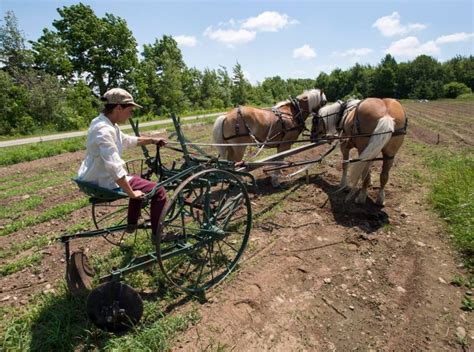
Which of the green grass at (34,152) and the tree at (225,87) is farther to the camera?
the tree at (225,87)

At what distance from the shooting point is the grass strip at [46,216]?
17.3 ft

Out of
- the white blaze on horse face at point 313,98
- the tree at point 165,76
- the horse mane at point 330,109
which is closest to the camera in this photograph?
the horse mane at point 330,109

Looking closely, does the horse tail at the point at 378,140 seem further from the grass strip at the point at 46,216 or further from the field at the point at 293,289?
the grass strip at the point at 46,216

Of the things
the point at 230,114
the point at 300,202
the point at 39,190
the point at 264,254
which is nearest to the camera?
the point at 264,254

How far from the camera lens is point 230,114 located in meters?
6.48

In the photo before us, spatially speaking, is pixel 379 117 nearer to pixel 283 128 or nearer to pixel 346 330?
pixel 283 128

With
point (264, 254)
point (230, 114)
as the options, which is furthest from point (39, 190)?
point (264, 254)

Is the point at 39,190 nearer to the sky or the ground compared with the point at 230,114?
nearer to the ground

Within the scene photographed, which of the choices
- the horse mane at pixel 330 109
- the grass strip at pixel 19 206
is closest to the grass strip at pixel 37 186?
the grass strip at pixel 19 206

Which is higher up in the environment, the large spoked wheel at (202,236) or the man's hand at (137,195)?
the man's hand at (137,195)

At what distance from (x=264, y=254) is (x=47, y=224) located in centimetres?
→ 402

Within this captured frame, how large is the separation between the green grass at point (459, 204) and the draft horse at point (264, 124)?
9.52ft

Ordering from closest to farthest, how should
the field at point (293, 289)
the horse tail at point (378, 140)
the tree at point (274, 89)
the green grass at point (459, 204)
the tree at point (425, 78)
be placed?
the field at point (293, 289) → the green grass at point (459, 204) → the horse tail at point (378, 140) → the tree at point (274, 89) → the tree at point (425, 78)

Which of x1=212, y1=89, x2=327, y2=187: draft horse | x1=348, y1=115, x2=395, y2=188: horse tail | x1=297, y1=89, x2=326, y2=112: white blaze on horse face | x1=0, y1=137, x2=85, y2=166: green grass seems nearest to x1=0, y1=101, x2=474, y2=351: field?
x1=348, y1=115, x2=395, y2=188: horse tail
